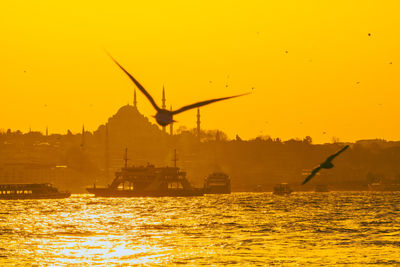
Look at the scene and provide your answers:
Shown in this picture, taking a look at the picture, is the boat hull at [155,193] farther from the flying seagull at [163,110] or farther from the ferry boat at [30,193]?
the flying seagull at [163,110]

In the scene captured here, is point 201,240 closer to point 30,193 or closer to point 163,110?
point 163,110

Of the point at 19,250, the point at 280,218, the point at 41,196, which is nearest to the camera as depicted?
the point at 19,250

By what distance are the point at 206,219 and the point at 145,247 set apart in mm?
31239

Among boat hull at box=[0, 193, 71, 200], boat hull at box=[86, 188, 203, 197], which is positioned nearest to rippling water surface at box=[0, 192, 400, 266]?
boat hull at box=[0, 193, 71, 200]

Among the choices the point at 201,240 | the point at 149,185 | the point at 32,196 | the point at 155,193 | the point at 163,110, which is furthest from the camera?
the point at 149,185

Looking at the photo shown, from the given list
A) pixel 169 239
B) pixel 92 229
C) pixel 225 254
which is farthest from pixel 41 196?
pixel 225 254

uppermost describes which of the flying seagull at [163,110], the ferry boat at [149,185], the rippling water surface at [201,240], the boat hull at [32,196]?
the ferry boat at [149,185]

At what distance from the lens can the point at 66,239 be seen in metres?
62.6

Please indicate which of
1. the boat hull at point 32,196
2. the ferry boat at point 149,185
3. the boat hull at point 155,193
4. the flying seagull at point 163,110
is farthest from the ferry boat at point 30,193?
the flying seagull at point 163,110

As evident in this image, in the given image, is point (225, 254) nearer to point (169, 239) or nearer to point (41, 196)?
point (169, 239)

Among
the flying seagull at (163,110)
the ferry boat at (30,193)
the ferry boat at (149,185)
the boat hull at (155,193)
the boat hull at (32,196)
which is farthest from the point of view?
the ferry boat at (149,185)

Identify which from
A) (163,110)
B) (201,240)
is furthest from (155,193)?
(163,110)

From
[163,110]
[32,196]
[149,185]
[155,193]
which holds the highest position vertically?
[149,185]

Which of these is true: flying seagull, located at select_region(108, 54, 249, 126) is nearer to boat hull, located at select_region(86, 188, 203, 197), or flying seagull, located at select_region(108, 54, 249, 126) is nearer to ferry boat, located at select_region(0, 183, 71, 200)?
ferry boat, located at select_region(0, 183, 71, 200)
